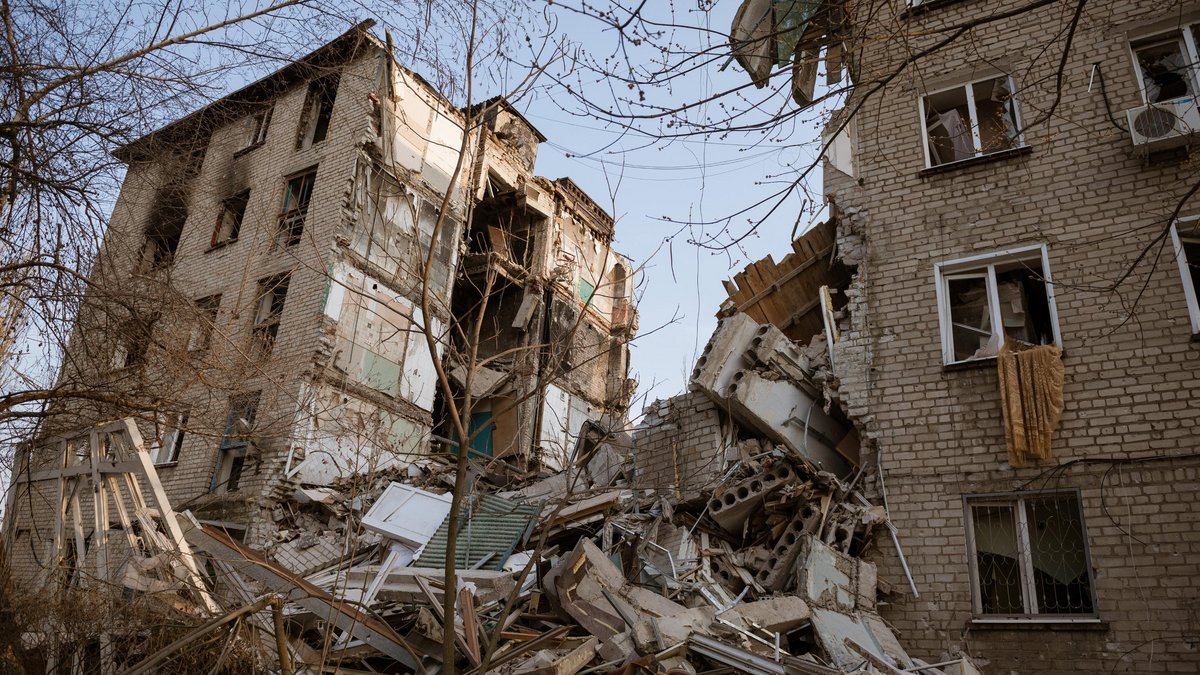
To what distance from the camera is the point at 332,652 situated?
5859 millimetres

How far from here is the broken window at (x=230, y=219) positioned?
17875 mm

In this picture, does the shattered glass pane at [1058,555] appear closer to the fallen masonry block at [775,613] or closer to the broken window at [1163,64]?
the fallen masonry block at [775,613]

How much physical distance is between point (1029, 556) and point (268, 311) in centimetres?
1379

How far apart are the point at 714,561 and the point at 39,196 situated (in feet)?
20.8

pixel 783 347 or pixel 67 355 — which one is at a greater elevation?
pixel 783 347

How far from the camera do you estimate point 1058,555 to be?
7.36 m

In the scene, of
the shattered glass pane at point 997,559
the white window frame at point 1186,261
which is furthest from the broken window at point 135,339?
the white window frame at point 1186,261

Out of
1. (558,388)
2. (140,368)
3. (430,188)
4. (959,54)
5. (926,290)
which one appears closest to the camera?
(140,368)

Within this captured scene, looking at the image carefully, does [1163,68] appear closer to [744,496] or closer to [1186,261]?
[1186,261]

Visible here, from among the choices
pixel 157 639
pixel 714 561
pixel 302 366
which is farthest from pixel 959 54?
pixel 302 366

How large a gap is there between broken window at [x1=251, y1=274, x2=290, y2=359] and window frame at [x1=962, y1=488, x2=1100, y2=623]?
11.8 metres

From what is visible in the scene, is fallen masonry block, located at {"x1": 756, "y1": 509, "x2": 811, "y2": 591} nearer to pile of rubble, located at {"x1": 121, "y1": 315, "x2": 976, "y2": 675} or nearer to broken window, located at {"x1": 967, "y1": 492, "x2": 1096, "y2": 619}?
A: pile of rubble, located at {"x1": 121, "y1": 315, "x2": 976, "y2": 675}

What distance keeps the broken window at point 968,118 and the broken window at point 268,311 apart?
11292mm

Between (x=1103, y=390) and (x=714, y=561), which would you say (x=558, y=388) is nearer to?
(x=714, y=561)
